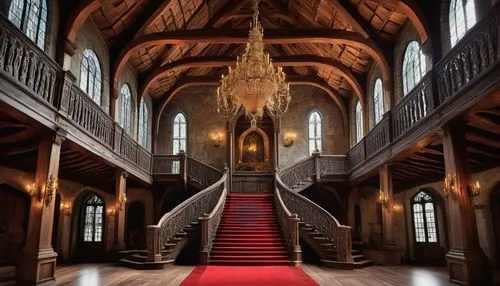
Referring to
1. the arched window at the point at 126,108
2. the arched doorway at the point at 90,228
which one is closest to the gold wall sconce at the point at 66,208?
the arched doorway at the point at 90,228

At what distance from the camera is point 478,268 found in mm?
8516

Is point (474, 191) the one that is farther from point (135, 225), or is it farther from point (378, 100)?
point (135, 225)

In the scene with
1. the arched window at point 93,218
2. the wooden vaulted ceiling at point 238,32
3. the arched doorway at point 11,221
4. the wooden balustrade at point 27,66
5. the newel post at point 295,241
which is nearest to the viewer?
the wooden balustrade at point 27,66

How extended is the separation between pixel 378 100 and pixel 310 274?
8.91 meters

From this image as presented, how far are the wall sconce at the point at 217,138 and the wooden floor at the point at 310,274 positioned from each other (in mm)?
10862

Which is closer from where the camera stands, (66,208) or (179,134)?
(66,208)

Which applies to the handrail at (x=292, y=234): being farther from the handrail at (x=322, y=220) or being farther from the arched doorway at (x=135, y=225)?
the arched doorway at (x=135, y=225)

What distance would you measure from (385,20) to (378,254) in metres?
7.73

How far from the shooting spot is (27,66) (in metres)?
8.65

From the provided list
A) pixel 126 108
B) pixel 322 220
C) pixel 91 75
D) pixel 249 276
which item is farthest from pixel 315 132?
pixel 249 276

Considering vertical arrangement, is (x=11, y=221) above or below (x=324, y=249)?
above

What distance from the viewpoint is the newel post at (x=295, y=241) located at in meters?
12.7

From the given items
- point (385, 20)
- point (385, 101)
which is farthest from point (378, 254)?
point (385, 20)

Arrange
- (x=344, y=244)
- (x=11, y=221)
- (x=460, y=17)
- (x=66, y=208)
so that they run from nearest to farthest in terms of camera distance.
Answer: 1. (x=460, y=17)
2. (x=344, y=244)
3. (x=11, y=221)
4. (x=66, y=208)
